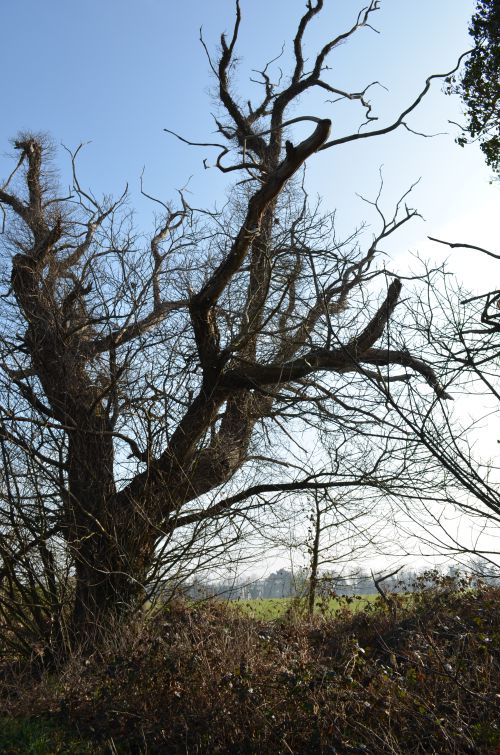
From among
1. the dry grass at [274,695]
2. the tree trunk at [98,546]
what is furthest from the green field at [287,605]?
the dry grass at [274,695]

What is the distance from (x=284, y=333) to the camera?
30.1 feet

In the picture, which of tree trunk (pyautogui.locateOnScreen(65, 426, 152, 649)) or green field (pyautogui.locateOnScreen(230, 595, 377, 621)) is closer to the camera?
tree trunk (pyautogui.locateOnScreen(65, 426, 152, 649))

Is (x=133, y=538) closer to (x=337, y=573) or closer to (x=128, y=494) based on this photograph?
(x=128, y=494)

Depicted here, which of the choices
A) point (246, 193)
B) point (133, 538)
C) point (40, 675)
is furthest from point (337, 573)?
point (246, 193)

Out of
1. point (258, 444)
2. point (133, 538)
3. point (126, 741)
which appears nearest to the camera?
point (126, 741)

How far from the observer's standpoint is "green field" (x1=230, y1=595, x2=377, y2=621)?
1012cm

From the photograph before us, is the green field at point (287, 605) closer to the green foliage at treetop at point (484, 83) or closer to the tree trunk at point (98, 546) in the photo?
the tree trunk at point (98, 546)

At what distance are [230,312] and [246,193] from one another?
2.63 metres

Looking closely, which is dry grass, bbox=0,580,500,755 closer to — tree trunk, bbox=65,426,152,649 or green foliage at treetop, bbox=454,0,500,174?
tree trunk, bbox=65,426,152,649

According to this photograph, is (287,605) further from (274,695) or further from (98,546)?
(274,695)

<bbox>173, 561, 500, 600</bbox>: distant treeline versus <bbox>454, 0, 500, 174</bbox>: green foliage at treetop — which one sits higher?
<bbox>454, 0, 500, 174</bbox>: green foliage at treetop

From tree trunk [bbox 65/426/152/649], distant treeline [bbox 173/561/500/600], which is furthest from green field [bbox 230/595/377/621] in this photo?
tree trunk [bbox 65/426/152/649]

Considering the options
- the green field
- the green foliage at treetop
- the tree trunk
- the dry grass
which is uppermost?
the green foliage at treetop

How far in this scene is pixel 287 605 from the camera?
436 inches
